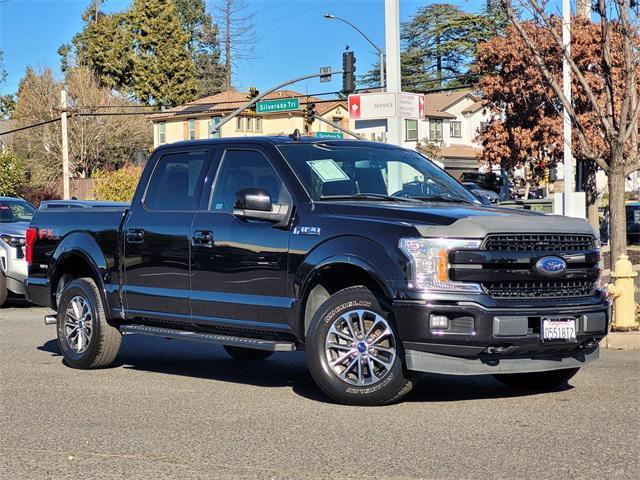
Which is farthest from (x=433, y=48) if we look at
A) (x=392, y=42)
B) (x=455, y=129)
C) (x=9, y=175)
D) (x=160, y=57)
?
(x=392, y=42)

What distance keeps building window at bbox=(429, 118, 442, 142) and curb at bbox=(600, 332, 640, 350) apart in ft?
206

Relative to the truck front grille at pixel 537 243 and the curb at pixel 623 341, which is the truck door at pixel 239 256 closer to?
the truck front grille at pixel 537 243

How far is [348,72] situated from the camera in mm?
35375

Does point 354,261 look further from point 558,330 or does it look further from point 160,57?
point 160,57

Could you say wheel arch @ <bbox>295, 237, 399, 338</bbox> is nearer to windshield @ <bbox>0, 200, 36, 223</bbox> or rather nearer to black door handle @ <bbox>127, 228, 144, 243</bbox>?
black door handle @ <bbox>127, 228, 144, 243</bbox>

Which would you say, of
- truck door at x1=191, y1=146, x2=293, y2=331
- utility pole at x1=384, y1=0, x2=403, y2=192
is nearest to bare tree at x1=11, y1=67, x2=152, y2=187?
utility pole at x1=384, y1=0, x2=403, y2=192

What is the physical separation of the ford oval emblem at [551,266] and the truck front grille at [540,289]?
3.5 inches

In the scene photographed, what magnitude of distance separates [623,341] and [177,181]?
496 centimetres

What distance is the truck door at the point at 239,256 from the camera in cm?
754

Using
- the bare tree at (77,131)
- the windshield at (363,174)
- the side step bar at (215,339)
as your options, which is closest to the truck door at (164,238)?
the side step bar at (215,339)

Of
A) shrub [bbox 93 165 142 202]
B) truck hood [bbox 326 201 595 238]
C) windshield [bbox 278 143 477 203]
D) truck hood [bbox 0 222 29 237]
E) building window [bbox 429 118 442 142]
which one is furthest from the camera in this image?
building window [bbox 429 118 442 142]

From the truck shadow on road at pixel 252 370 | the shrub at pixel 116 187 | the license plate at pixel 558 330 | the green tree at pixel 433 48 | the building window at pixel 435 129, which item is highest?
the green tree at pixel 433 48

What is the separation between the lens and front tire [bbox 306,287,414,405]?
684 centimetres

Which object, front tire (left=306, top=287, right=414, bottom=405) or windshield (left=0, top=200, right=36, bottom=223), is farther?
windshield (left=0, top=200, right=36, bottom=223)
